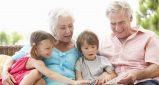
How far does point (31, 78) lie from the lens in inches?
98.6

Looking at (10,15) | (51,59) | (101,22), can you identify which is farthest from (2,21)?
(51,59)

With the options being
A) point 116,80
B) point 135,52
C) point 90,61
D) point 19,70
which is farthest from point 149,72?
point 19,70

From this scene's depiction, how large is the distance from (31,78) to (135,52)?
0.75 m

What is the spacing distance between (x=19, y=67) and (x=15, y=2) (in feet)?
8.64

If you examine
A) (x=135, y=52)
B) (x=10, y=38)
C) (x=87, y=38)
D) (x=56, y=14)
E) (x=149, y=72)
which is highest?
(x=56, y=14)

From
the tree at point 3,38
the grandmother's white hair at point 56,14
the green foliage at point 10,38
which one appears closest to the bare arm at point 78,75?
the grandmother's white hair at point 56,14

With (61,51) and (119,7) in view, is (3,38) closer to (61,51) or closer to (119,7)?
(61,51)

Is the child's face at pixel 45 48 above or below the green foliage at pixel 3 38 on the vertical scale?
above

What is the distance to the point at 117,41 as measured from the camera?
9.18 feet

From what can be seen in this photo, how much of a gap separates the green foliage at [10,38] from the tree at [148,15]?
5.60 feet

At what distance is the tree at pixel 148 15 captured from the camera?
5.45 metres

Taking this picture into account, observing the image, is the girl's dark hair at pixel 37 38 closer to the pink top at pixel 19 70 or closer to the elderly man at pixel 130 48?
the pink top at pixel 19 70

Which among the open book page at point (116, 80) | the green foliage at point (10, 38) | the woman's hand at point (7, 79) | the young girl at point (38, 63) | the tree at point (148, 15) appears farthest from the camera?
the tree at point (148, 15)

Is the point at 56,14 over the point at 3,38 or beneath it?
over
